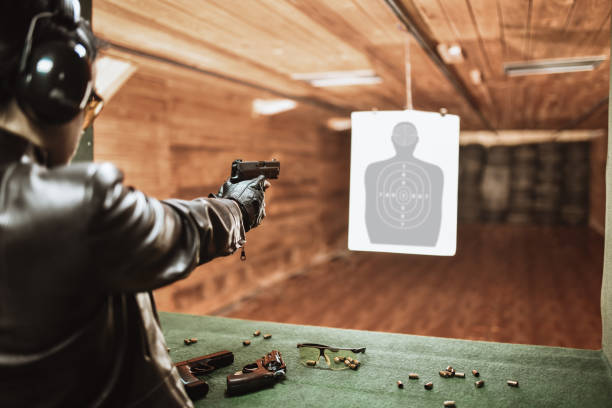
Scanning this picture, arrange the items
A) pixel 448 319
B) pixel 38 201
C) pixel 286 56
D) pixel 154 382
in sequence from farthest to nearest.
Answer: pixel 448 319 → pixel 286 56 → pixel 154 382 → pixel 38 201

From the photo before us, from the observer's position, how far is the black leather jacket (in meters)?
0.77

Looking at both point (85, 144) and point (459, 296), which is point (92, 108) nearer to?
point (85, 144)

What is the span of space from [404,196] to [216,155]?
10.2ft

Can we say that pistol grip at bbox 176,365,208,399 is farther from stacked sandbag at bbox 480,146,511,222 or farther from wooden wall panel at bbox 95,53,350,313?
stacked sandbag at bbox 480,146,511,222

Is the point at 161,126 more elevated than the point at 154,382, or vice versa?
the point at 161,126

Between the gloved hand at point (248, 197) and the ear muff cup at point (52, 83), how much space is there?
18.7 inches

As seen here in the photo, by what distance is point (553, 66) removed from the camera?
142 inches

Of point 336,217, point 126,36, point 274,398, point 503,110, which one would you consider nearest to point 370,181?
point 274,398

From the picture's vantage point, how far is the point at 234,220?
109 cm

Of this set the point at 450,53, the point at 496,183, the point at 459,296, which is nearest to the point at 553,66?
the point at 450,53

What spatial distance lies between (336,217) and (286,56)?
5644mm

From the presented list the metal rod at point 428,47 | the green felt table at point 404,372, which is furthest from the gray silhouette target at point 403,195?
the metal rod at point 428,47

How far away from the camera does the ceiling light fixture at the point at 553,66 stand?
3.41 metres

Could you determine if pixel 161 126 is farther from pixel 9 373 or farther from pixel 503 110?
pixel 503 110
